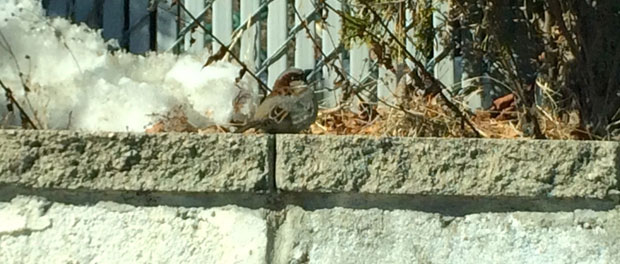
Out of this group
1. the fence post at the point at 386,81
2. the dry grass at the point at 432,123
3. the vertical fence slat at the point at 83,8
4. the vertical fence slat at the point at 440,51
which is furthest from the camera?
the vertical fence slat at the point at 83,8

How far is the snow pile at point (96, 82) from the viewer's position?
3.31 m

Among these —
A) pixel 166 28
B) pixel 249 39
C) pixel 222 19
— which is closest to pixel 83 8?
pixel 166 28

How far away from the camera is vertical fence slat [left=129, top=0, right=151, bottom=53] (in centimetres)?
529

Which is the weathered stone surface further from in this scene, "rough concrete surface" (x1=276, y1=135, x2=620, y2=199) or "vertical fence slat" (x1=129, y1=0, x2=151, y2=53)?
"vertical fence slat" (x1=129, y1=0, x2=151, y2=53)

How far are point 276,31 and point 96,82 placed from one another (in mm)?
1449

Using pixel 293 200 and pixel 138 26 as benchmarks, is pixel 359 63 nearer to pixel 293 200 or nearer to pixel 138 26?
pixel 138 26

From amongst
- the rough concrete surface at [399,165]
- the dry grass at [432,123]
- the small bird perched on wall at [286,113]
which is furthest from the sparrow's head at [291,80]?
the rough concrete surface at [399,165]

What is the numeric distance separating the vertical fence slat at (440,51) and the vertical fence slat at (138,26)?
1497 mm

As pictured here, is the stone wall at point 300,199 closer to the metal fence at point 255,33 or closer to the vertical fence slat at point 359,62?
the metal fence at point 255,33

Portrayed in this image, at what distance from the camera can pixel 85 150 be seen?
238 centimetres

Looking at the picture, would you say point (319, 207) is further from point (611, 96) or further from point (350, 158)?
point (611, 96)

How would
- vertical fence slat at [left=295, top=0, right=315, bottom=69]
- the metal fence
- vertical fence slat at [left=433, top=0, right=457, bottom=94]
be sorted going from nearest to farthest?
vertical fence slat at [left=433, top=0, right=457, bottom=94], the metal fence, vertical fence slat at [left=295, top=0, right=315, bottom=69]

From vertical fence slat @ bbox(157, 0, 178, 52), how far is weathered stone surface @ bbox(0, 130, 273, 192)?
277 cm

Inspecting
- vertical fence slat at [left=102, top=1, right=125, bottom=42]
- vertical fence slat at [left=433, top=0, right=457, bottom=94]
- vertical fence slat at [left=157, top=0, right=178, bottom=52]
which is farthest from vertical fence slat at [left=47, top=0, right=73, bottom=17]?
vertical fence slat at [left=433, top=0, right=457, bottom=94]
